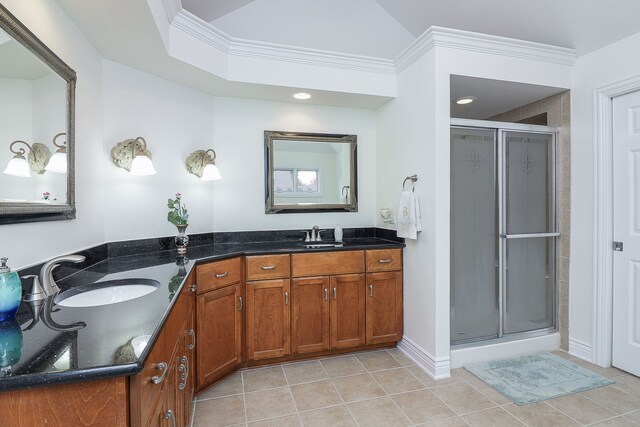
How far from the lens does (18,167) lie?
132 cm

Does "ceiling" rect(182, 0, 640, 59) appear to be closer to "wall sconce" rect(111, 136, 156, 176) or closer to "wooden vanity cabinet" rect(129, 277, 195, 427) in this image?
"wall sconce" rect(111, 136, 156, 176)

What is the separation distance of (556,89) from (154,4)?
2994 millimetres

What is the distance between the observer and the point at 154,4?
5.82 feet

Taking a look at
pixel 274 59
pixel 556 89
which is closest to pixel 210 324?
pixel 274 59

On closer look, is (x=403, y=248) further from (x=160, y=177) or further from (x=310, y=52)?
(x=160, y=177)

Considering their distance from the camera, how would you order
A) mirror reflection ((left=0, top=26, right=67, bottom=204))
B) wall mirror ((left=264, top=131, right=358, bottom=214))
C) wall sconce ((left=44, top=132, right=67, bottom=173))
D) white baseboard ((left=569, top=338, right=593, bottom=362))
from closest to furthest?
1. mirror reflection ((left=0, top=26, right=67, bottom=204))
2. wall sconce ((left=44, top=132, right=67, bottom=173))
3. white baseboard ((left=569, top=338, right=593, bottom=362))
4. wall mirror ((left=264, top=131, right=358, bottom=214))

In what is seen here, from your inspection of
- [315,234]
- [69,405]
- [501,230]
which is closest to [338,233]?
[315,234]

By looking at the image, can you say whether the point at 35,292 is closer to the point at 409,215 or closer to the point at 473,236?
the point at 409,215

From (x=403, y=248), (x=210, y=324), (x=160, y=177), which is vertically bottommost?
(x=210, y=324)

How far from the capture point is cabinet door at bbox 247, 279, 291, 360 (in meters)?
2.50

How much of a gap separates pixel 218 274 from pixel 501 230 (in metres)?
2.26

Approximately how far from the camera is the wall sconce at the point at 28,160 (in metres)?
1.29

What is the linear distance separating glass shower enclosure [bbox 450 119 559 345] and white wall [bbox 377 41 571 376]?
0.26m

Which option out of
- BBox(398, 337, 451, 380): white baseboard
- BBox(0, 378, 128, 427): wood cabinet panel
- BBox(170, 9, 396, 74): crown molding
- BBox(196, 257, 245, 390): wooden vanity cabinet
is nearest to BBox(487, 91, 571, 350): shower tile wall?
BBox(398, 337, 451, 380): white baseboard
